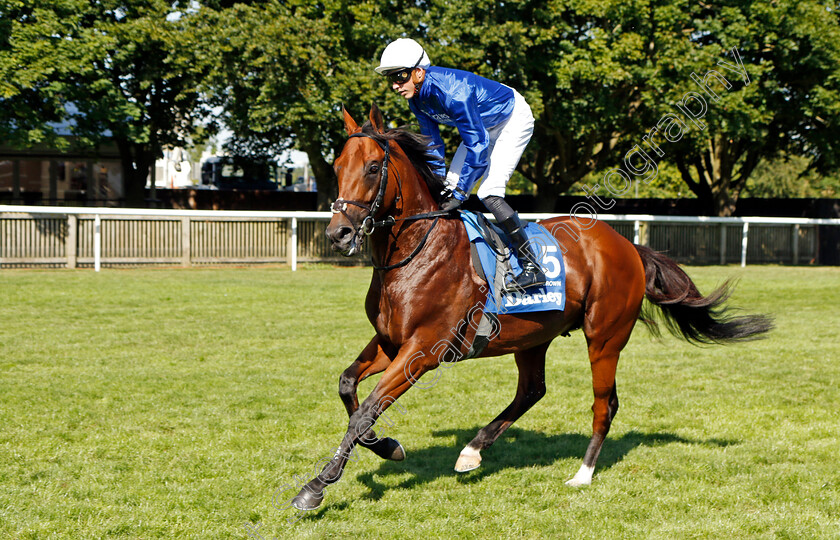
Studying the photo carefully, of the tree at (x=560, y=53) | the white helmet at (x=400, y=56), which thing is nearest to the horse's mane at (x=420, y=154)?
the white helmet at (x=400, y=56)

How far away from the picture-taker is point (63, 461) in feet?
16.3

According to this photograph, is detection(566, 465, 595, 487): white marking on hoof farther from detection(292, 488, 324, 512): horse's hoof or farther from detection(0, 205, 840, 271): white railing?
detection(0, 205, 840, 271): white railing

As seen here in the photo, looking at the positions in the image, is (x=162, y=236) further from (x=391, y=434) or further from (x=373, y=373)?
(x=373, y=373)

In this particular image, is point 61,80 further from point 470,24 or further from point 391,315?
point 391,315

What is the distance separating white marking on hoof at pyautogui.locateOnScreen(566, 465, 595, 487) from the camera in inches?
190

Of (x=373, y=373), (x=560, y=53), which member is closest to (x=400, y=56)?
(x=373, y=373)

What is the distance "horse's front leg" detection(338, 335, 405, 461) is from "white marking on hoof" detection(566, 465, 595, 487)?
1091 mm

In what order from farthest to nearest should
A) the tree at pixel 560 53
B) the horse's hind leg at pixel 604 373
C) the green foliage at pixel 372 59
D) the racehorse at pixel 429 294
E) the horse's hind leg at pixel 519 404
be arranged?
the tree at pixel 560 53
the green foliage at pixel 372 59
the horse's hind leg at pixel 604 373
the horse's hind leg at pixel 519 404
the racehorse at pixel 429 294

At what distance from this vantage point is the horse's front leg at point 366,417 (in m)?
4.14

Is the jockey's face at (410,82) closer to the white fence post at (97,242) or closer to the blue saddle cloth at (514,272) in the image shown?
the blue saddle cloth at (514,272)

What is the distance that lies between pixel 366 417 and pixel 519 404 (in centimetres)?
156

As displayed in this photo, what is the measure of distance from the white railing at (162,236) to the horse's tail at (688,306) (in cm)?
1343

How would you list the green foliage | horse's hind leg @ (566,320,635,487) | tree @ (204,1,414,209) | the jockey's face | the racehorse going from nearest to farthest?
the racehorse, the jockey's face, horse's hind leg @ (566,320,635,487), tree @ (204,1,414,209), the green foliage

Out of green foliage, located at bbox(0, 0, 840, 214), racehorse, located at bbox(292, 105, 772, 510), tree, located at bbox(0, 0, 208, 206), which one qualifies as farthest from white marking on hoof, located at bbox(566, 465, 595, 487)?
tree, located at bbox(0, 0, 208, 206)
